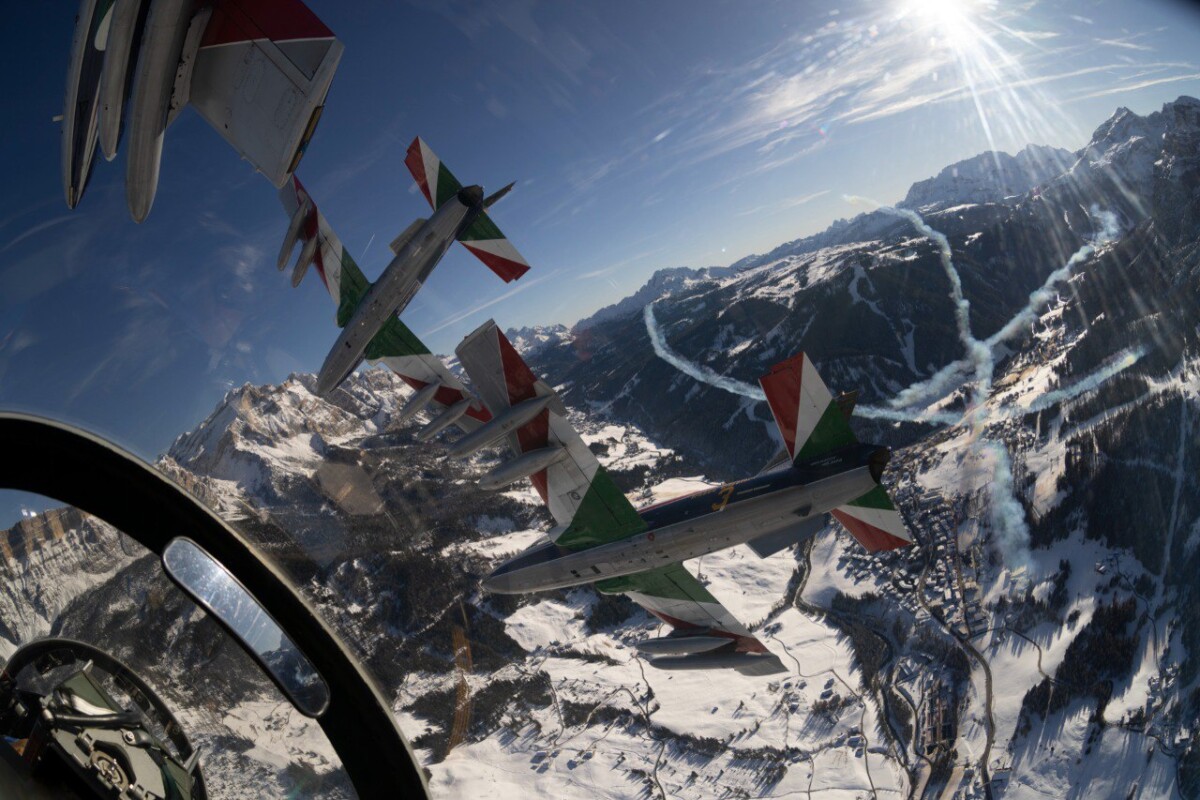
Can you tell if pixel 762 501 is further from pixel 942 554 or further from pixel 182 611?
pixel 942 554

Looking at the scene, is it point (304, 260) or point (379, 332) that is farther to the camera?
point (304, 260)

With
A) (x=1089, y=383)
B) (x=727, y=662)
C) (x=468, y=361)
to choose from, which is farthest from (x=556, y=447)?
(x=1089, y=383)

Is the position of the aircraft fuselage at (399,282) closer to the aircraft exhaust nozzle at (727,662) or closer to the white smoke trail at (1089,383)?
the aircraft exhaust nozzle at (727,662)

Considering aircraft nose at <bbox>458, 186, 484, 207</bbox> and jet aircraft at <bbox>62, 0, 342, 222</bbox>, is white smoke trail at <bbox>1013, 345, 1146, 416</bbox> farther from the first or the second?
jet aircraft at <bbox>62, 0, 342, 222</bbox>

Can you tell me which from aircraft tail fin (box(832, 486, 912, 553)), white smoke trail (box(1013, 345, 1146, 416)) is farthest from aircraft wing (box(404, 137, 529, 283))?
Result: white smoke trail (box(1013, 345, 1146, 416))

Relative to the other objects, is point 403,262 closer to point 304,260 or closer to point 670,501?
point 304,260
